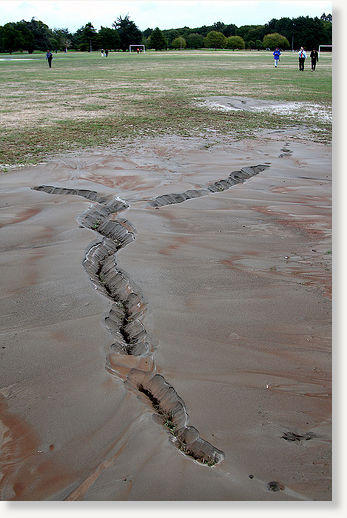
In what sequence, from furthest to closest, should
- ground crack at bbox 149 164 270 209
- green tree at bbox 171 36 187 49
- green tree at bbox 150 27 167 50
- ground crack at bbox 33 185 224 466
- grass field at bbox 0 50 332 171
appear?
green tree at bbox 171 36 187 49
green tree at bbox 150 27 167 50
grass field at bbox 0 50 332 171
ground crack at bbox 149 164 270 209
ground crack at bbox 33 185 224 466

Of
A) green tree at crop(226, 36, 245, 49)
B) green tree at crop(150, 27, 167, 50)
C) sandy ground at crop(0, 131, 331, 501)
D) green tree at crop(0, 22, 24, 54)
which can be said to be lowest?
sandy ground at crop(0, 131, 331, 501)

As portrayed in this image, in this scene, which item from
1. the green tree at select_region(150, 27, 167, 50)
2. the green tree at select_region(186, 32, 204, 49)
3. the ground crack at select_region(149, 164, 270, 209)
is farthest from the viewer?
the green tree at select_region(186, 32, 204, 49)

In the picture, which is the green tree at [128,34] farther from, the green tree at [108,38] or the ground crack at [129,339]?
the ground crack at [129,339]

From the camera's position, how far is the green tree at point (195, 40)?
3612 inches

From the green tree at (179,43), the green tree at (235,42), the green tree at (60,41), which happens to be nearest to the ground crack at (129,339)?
the green tree at (60,41)

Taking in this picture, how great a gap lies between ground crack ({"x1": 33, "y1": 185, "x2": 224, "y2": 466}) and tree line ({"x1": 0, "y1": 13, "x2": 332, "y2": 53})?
66161 mm

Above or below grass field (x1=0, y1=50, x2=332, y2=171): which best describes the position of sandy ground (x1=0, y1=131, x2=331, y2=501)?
below

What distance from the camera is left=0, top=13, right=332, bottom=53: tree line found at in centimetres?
6938

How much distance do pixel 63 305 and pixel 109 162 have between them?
215 inches

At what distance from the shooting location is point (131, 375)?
3.43m

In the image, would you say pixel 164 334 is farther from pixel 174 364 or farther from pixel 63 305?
pixel 63 305

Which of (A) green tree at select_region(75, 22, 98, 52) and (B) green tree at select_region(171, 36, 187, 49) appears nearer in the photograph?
(A) green tree at select_region(75, 22, 98, 52)

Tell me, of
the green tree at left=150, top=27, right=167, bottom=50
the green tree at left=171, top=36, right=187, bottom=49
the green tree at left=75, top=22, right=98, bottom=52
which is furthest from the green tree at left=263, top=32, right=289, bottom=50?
the green tree at left=75, top=22, right=98, bottom=52

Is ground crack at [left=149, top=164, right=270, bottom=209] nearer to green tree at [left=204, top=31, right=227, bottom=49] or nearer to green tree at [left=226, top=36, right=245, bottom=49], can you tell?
green tree at [left=226, top=36, right=245, bottom=49]
